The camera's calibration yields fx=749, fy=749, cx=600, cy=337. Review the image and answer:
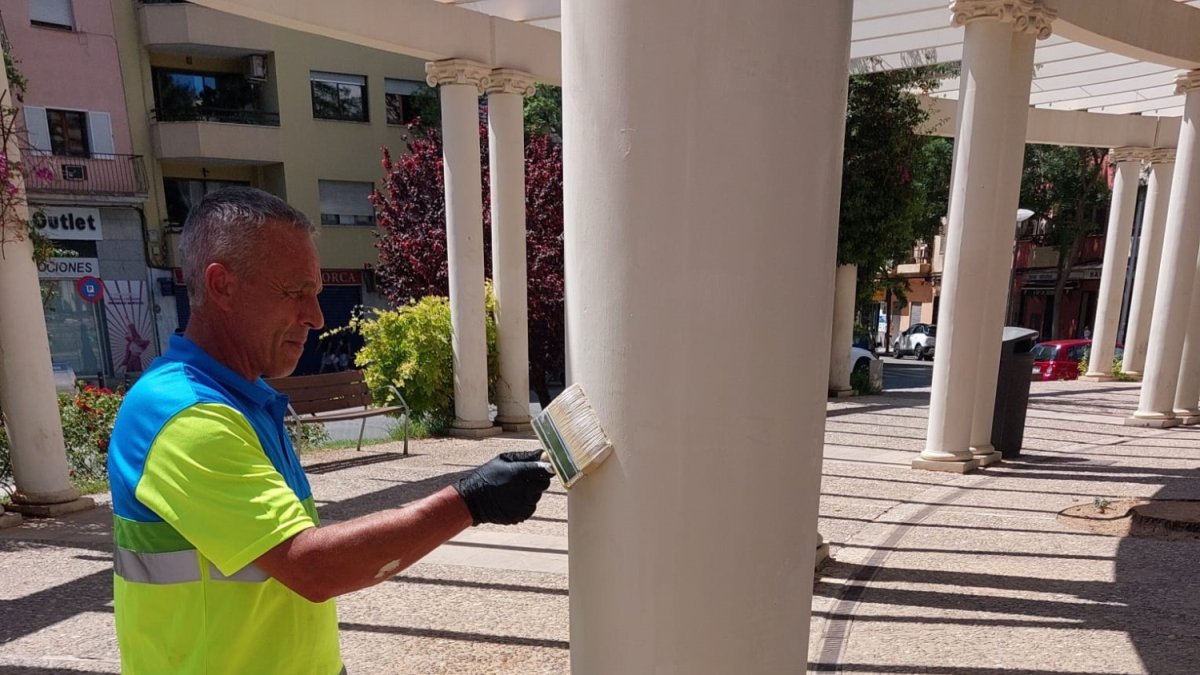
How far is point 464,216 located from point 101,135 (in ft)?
49.1

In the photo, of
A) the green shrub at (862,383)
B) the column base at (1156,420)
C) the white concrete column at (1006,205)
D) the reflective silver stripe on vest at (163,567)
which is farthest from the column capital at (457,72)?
the column base at (1156,420)

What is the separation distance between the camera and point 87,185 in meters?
17.9

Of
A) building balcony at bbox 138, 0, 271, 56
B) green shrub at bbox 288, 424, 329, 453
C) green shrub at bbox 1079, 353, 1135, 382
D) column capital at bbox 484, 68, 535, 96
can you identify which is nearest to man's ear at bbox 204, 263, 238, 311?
green shrub at bbox 288, 424, 329, 453

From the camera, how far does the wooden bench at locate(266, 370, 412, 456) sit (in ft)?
25.1

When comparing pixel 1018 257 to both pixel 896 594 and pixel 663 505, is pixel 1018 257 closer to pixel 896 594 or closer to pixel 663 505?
pixel 896 594

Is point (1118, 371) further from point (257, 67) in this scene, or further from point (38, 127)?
point (38, 127)

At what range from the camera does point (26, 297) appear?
5441mm

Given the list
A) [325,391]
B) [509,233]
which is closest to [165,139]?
[325,391]

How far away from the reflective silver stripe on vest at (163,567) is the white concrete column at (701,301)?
73 centimetres

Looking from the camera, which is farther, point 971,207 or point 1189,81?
point 1189,81

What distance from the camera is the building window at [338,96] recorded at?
20.6 m

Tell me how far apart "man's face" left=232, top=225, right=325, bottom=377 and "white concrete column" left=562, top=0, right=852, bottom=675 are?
21.8 inches

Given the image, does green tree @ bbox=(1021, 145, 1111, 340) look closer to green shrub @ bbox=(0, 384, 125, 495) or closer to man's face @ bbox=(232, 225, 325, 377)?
green shrub @ bbox=(0, 384, 125, 495)

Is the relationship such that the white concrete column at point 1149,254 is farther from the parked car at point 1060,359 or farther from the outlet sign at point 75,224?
the outlet sign at point 75,224
